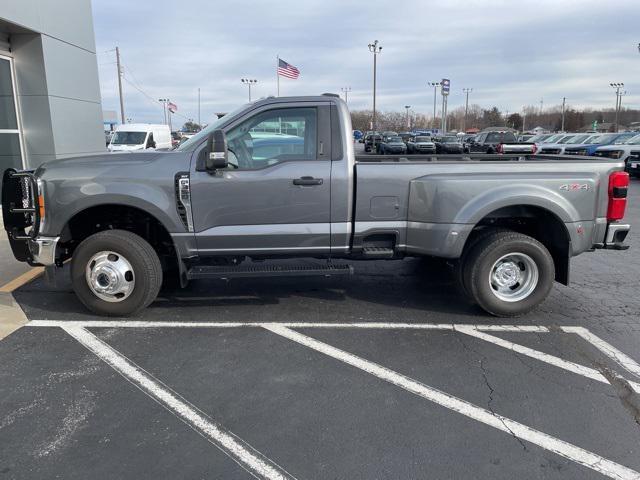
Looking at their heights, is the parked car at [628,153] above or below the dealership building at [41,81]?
below

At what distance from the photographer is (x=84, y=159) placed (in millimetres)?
4816

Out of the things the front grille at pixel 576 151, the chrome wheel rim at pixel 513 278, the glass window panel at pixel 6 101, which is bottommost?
the chrome wheel rim at pixel 513 278

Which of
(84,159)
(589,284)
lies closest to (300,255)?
(84,159)

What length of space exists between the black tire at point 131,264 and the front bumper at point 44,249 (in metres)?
0.19

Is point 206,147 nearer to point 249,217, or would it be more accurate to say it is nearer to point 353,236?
point 249,217

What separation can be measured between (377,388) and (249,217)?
204 centimetres

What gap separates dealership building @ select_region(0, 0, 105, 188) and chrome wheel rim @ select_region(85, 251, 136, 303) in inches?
274

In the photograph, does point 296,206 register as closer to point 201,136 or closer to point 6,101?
point 201,136

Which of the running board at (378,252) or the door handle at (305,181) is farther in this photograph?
the running board at (378,252)

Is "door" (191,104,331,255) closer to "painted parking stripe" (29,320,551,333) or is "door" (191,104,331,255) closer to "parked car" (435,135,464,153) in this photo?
"painted parking stripe" (29,320,551,333)

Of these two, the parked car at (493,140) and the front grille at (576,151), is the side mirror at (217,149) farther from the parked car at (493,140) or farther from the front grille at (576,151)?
the parked car at (493,140)

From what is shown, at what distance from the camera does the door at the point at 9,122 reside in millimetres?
10203

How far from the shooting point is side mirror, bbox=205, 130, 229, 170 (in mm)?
4402

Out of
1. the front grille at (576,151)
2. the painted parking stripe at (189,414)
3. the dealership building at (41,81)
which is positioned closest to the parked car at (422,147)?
the front grille at (576,151)
